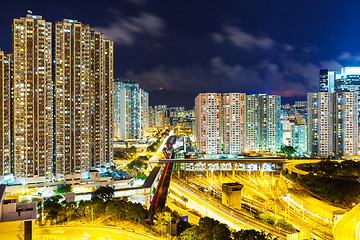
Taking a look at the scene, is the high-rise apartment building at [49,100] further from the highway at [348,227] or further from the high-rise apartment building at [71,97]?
the highway at [348,227]

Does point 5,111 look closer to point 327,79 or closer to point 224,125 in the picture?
point 224,125

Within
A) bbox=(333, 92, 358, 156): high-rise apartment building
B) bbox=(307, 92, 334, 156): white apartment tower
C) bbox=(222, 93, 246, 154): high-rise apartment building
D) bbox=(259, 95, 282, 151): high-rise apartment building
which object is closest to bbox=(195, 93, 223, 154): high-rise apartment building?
bbox=(222, 93, 246, 154): high-rise apartment building

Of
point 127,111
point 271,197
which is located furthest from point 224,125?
point 127,111

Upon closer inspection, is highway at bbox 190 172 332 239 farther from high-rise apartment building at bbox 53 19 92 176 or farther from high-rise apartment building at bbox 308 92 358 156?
high-rise apartment building at bbox 53 19 92 176

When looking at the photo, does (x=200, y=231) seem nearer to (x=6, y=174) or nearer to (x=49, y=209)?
(x=49, y=209)

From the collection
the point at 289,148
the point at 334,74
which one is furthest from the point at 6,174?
the point at 334,74
